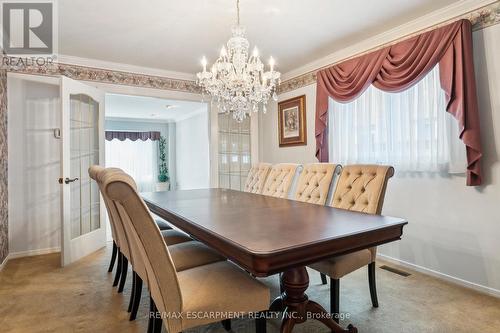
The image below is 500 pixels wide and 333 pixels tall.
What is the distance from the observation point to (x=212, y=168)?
4.47m

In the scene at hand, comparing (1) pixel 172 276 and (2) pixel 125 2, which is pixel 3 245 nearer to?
(2) pixel 125 2

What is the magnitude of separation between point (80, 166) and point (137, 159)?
5008 mm

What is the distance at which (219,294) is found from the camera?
4.25 feet

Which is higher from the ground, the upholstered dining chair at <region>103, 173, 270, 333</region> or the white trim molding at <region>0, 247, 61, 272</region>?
the upholstered dining chair at <region>103, 173, 270, 333</region>

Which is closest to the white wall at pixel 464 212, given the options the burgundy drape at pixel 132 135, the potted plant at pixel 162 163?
the potted plant at pixel 162 163

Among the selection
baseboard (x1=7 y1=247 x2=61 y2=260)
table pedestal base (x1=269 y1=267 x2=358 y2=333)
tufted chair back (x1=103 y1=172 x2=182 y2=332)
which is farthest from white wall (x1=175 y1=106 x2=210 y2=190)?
tufted chair back (x1=103 y1=172 x2=182 y2=332)

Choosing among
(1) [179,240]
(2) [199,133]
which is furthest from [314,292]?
(2) [199,133]

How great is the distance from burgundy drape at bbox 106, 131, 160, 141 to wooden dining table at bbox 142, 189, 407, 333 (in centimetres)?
657

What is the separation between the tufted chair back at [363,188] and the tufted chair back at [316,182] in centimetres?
11

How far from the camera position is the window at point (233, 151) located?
459 cm

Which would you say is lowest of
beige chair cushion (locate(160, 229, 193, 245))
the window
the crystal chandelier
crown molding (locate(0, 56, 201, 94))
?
beige chair cushion (locate(160, 229, 193, 245))

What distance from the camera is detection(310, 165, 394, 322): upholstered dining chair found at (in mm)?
1766

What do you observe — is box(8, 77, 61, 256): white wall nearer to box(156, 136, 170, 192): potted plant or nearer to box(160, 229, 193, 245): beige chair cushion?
box(160, 229, 193, 245): beige chair cushion

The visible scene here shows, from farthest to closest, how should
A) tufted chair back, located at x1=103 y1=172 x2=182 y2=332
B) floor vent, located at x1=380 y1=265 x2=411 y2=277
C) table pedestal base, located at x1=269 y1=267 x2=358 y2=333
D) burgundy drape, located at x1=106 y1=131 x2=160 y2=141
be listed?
burgundy drape, located at x1=106 y1=131 x2=160 y2=141 → floor vent, located at x1=380 y1=265 x2=411 y2=277 → table pedestal base, located at x1=269 y1=267 x2=358 y2=333 → tufted chair back, located at x1=103 y1=172 x2=182 y2=332
